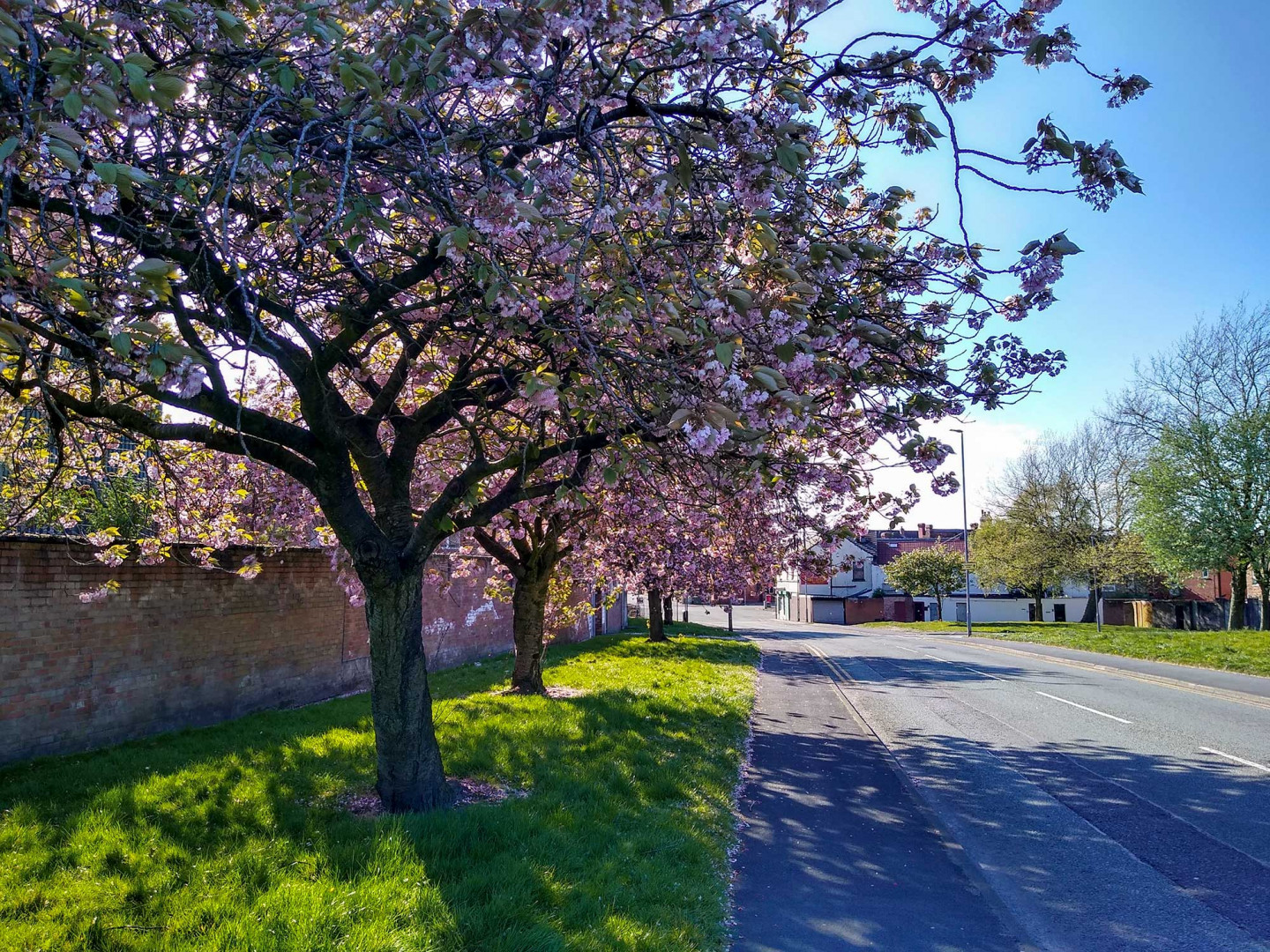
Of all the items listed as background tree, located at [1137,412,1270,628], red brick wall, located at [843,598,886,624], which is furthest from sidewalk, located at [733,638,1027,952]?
red brick wall, located at [843,598,886,624]

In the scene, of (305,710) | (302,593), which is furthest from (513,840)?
(302,593)

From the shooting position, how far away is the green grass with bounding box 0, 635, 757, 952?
160 inches

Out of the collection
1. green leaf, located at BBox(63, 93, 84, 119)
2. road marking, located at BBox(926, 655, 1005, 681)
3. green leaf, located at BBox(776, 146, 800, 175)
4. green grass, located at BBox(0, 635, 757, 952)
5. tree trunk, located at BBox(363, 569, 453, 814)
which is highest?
green leaf, located at BBox(776, 146, 800, 175)

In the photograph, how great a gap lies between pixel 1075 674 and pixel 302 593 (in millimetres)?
18246

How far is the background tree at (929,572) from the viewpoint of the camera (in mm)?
60531

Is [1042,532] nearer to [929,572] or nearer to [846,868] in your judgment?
[929,572]

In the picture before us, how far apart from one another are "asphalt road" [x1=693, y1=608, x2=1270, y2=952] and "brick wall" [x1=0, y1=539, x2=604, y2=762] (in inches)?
317

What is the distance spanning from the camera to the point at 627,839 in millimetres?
5762

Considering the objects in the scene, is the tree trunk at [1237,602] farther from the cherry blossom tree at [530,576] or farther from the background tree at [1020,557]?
the cherry blossom tree at [530,576]

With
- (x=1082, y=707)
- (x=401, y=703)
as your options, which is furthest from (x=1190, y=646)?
(x=401, y=703)

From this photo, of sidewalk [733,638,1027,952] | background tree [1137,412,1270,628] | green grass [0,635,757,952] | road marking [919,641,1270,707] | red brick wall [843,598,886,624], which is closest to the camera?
green grass [0,635,757,952]

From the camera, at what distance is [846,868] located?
19.2 ft

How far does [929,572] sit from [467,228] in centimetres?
6226

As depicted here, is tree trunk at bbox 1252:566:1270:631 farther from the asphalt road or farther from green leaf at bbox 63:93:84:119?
green leaf at bbox 63:93:84:119
